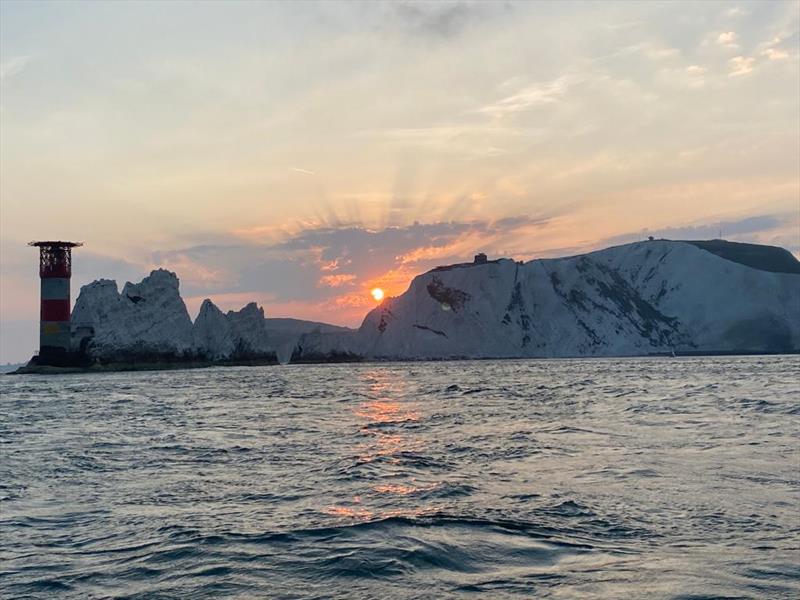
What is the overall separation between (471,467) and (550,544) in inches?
262

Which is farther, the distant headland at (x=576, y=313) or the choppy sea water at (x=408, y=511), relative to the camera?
the distant headland at (x=576, y=313)

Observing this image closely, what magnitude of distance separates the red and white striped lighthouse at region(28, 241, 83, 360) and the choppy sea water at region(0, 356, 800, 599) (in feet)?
250

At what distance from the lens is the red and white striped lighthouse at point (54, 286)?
95.9m

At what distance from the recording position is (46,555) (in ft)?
31.6

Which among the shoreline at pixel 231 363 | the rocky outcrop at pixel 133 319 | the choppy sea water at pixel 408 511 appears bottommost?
the shoreline at pixel 231 363

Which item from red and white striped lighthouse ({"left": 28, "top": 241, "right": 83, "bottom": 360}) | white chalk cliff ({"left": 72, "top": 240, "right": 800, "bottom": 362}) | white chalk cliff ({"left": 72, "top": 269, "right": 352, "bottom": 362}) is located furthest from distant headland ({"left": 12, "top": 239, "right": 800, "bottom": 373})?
red and white striped lighthouse ({"left": 28, "top": 241, "right": 83, "bottom": 360})

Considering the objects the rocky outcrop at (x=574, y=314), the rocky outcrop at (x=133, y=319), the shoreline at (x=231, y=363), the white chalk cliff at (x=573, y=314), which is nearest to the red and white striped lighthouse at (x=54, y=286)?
the shoreline at (x=231, y=363)

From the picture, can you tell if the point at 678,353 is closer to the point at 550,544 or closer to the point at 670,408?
the point at 670,408

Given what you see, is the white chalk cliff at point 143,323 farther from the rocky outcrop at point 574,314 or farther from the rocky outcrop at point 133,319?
the rocky outcrop at point 574,314

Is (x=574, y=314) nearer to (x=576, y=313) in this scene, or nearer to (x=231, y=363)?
(x=576, y=313)

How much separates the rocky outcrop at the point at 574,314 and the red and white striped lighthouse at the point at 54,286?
3087 inches

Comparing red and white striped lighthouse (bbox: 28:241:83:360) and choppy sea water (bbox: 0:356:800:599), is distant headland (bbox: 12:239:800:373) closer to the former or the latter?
red and white striped lighthouse (bbox: 28:241:83:360)

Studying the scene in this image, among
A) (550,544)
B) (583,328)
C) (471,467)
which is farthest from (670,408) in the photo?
(583,328)

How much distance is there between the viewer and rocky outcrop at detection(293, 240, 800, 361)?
168 meters
